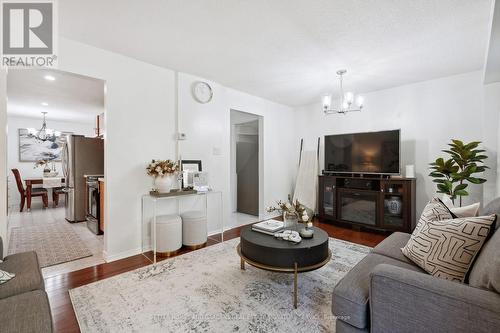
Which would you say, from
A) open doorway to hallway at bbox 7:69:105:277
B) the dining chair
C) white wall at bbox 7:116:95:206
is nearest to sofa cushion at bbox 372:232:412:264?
open doorway to hallway at bbox 7:69:105:277

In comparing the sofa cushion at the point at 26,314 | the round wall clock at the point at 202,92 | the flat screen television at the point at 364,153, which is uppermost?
the round wall clock at the point at 202,92

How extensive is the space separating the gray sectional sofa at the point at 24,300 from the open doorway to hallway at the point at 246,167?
10.9 ft

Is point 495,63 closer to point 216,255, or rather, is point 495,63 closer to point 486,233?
point 486,233

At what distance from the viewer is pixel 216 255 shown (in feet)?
9.57

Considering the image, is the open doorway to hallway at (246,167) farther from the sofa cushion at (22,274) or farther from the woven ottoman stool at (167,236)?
the sofa cushion at (22,274)

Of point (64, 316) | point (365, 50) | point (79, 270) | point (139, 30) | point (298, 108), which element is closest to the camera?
point (64, 316)

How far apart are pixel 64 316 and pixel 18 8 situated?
2.67 m

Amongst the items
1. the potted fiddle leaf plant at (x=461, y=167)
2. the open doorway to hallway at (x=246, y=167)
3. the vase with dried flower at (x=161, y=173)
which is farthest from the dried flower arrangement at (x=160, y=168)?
the potted fiddle leaf plant at (x=461, y=167)

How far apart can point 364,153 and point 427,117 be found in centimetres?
109

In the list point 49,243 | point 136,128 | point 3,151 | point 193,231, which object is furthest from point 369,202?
point 49,243

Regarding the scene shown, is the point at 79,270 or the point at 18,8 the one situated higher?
the point at 18,8

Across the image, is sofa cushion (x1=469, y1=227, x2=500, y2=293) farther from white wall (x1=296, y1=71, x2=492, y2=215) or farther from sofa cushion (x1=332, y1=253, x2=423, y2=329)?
white wall (x1=296, y1=71, x2=492, y2=215)

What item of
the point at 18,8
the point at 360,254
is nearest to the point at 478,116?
the point at 360,254

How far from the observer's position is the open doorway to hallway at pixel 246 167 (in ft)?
16.2
